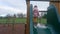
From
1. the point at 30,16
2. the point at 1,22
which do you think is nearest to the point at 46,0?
the point at 30,16

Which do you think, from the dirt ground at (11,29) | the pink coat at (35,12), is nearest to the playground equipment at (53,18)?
the pink coat at (35,12)

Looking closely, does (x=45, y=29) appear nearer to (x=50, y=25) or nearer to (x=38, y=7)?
(x=50, y=25)

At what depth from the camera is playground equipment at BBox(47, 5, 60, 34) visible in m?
2.39

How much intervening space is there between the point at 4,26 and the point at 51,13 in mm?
1489

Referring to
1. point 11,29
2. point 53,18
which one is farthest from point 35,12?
point 11,29

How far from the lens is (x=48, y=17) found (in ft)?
8.14

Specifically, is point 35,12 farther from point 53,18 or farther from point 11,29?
point 11,29

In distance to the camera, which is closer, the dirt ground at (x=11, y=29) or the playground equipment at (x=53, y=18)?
the playground equipment at (x=53, y=18)

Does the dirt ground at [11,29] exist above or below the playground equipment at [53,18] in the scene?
below

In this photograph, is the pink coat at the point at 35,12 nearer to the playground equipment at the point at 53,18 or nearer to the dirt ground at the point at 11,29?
the playground equipment at the point at 53,18

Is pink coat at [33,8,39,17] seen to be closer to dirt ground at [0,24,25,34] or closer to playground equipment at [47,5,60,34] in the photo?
playground equipment at [47,5,60,34]

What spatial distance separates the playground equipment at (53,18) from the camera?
2389 millimetres

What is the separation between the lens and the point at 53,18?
2441 millimetres

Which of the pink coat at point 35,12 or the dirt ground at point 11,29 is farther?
the dirt ground at point 11,29
